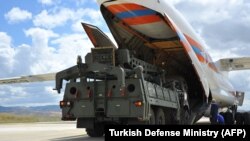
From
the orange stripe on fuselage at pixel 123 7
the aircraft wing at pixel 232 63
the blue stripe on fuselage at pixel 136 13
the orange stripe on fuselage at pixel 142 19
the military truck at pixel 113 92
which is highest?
the orange stripe on fuselage at pixel 123 7

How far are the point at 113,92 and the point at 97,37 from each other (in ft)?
8.02

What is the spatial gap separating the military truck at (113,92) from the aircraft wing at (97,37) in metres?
0.61

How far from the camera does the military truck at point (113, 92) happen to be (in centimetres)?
1091

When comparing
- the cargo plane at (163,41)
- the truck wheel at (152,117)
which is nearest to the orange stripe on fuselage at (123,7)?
the cargo plane at (163,41)

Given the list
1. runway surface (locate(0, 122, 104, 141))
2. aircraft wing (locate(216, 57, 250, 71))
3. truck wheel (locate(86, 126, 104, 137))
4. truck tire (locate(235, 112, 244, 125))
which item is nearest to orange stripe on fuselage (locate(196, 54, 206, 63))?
truck wheel (locate(86, 126, 104, 137))

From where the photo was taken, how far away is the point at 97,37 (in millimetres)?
13062

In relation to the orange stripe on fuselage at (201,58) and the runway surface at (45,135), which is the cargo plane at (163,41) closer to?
the orange stripe on fuselage at (201,58)

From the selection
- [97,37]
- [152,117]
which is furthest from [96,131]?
[97,37]

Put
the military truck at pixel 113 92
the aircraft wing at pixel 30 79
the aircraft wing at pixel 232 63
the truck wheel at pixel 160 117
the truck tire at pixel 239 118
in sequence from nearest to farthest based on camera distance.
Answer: the military truck at pixel 113 92 < the truck wheel at pixel 160 117 < the truck tire at pixel 239 118 < the aircraft wing at pixel 232 63 < the aircraft wing at pixel 30 79

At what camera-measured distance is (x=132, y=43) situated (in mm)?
13617

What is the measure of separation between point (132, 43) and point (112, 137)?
9419 mm

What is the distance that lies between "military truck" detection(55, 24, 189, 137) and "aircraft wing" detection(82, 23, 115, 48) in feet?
2.00

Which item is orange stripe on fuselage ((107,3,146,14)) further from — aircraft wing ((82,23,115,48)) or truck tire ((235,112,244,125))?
truck tire ((235,112,244,125))

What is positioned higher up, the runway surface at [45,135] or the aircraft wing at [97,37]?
the aircraft wing at [97,37]
